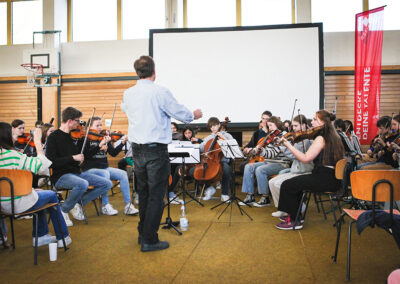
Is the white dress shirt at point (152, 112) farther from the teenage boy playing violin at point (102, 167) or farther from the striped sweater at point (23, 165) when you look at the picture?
the teenage boy playing violin at point (102, 167)

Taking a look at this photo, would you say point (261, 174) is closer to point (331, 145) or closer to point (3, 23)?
point (331, 145)

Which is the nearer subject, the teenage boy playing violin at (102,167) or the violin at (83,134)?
the violin at (83,134)

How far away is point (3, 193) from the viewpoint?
2.56 m

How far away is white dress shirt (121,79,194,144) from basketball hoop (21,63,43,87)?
6584mm

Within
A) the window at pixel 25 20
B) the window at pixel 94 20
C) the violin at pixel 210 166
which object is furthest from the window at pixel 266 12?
the window at pixel 25 20

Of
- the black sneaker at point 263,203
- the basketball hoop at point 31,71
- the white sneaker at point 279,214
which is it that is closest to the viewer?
the white sneaker at point 279,214

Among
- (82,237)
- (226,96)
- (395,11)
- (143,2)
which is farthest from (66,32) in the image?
(395,11)

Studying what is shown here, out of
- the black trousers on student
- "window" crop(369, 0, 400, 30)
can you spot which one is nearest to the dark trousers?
the black trousers on student

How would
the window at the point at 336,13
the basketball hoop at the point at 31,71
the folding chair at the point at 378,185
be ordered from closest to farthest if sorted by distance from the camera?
the folding chair at the point at 378,185 → the window at the point at 336,13 → the basketball hoop at the point at 31,71

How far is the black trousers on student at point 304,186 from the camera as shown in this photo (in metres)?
3.40

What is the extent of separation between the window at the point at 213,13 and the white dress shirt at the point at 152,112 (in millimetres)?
6246

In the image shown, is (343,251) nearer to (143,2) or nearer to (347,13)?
(347,13)

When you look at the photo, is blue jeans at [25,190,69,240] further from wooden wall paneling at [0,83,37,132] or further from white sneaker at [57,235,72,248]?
wooden wall paneling at [0,83,37,132]

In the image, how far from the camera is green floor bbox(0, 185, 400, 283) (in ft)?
7.72
